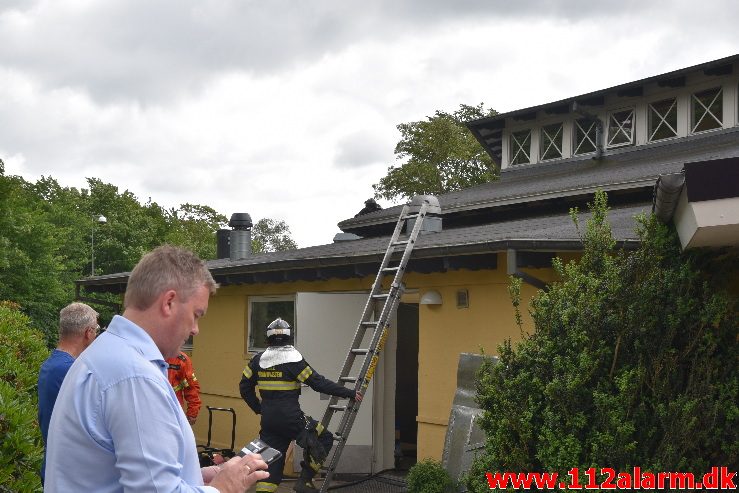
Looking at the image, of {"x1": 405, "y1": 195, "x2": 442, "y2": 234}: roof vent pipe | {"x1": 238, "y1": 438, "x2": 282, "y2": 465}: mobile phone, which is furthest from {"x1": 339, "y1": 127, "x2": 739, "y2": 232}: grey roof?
{"x1": 238, "y1": 438, "x2": 282, "y2": 465}: mobile phone

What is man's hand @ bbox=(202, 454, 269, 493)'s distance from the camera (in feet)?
8.12

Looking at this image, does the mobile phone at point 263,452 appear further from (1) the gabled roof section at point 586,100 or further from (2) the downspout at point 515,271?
(1) the gabled roof section at point 586,100

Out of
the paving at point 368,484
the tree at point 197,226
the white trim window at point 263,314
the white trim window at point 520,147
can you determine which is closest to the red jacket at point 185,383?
the paving at point 368,484

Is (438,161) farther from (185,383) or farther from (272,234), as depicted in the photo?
(272,234)

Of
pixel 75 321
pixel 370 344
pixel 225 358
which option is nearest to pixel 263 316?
pixel 225 358

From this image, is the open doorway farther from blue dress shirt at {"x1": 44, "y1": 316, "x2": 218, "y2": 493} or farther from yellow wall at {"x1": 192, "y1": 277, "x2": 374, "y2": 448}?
blue dress shirt at {"x1": 44, "y1": 316, "x2": 218, "y2": 493}

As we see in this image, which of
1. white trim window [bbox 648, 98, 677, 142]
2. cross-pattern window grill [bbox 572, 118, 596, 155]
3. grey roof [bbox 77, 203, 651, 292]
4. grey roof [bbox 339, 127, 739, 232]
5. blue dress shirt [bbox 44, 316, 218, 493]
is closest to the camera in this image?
blue dress shirt [bbox 44, 316, 218, 493]

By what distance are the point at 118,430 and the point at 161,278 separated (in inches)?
18.2

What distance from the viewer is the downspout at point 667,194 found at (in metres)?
4.66

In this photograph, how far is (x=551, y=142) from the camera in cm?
1691

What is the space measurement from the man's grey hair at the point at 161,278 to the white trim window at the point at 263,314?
8.91 m

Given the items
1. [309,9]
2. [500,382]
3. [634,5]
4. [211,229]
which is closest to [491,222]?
[634,5]

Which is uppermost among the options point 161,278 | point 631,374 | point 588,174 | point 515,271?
point 588,174

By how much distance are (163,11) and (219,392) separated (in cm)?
612
